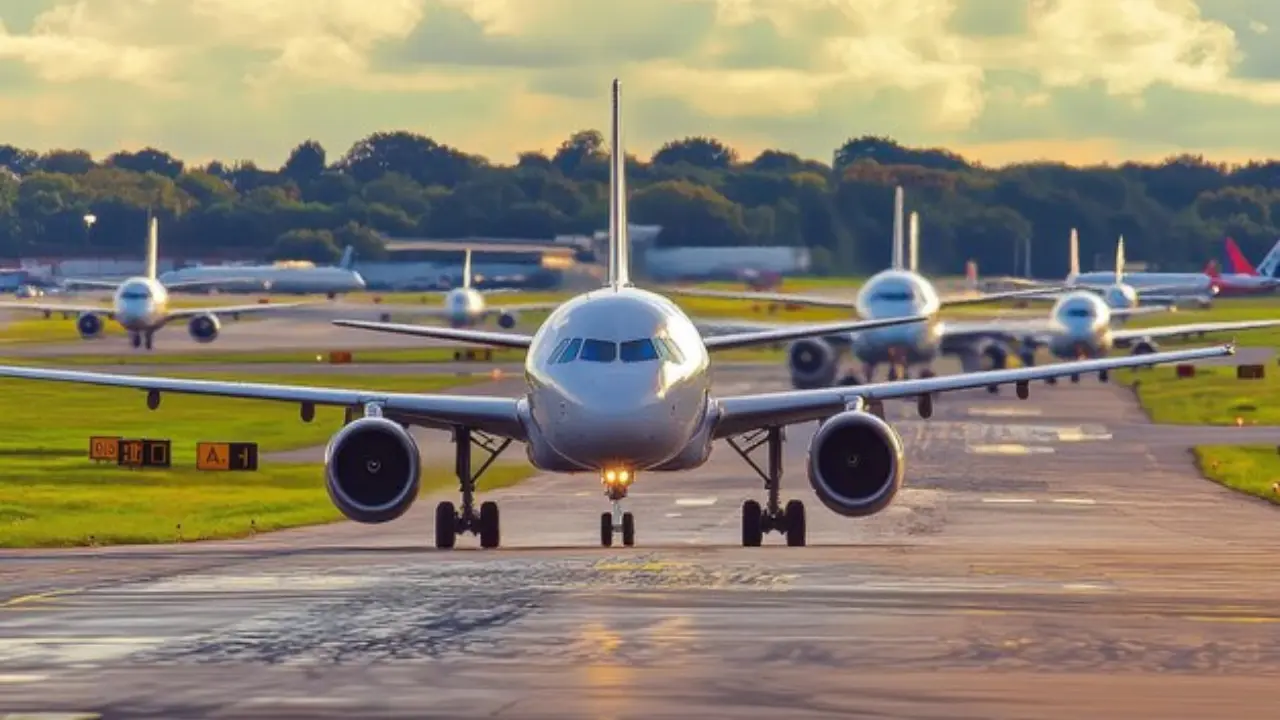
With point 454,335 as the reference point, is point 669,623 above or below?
below

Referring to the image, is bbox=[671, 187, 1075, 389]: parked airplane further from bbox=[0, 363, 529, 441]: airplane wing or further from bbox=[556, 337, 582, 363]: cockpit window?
bbox=[556, 337, 582, 363]: cockpit window

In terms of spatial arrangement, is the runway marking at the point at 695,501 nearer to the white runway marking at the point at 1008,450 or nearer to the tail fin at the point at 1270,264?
the white runway marking at the point at 1008,450

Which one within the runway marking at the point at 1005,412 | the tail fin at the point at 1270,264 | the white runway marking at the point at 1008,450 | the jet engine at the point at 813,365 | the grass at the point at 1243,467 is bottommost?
the grass at the point at 1243,467

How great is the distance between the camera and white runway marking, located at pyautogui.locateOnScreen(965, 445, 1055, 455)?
7312cm

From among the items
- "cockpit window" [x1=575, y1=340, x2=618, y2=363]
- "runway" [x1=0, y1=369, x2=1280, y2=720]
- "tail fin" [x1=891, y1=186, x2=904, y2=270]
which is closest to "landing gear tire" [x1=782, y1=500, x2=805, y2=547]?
"runway" [x1=0, y1=369, x2=1280, y2=720]

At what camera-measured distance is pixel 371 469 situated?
41500mm

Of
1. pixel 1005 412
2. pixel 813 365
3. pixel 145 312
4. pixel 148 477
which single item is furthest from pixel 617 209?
pixel 145 312

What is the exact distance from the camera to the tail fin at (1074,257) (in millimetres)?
131625

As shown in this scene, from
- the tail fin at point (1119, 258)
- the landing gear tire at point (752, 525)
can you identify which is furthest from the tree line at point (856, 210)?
the landing gear tire at point (752, 525)

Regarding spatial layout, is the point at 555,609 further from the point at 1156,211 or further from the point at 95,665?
the point at 1156,211

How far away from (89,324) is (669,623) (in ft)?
451

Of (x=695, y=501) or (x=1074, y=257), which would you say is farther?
(x=1074, y=257)

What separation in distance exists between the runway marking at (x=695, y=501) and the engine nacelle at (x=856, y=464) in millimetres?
13610

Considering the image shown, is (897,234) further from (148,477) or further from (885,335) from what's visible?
(148,477)
